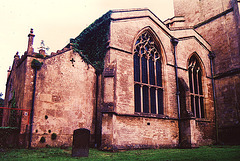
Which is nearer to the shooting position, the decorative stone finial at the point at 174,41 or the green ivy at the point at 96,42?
the green ivy at the point at 96,42

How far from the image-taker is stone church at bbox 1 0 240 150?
40.5 feet

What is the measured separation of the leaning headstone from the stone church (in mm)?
2263

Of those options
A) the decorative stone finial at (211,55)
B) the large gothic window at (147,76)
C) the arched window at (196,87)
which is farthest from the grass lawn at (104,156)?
the decorative stone finial at (211,55)

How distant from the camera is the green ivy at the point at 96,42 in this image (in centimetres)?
1465

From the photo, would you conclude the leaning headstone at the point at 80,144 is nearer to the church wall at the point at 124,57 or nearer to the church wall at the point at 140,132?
the church wall at the point at 140,132

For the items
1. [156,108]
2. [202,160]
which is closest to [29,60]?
[156,108]

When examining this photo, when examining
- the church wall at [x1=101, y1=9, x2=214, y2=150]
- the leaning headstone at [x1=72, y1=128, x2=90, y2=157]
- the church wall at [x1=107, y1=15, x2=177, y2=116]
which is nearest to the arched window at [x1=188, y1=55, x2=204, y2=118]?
the church wall at [x1=101, y1=9, x2=214, y2=150]

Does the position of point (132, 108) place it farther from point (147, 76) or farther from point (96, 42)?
point (96, 42)

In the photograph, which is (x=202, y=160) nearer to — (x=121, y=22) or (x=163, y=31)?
(x=121, y=22)

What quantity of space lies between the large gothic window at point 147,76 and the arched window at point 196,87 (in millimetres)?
3666

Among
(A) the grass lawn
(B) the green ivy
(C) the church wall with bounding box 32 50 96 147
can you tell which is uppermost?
(B) the green ivy

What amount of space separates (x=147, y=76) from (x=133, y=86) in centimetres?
198

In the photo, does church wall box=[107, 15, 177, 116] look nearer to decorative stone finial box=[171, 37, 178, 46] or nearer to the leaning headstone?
decorative stone finial box=[171, 37, 178, 46]

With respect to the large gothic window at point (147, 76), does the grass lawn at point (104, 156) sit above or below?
below
